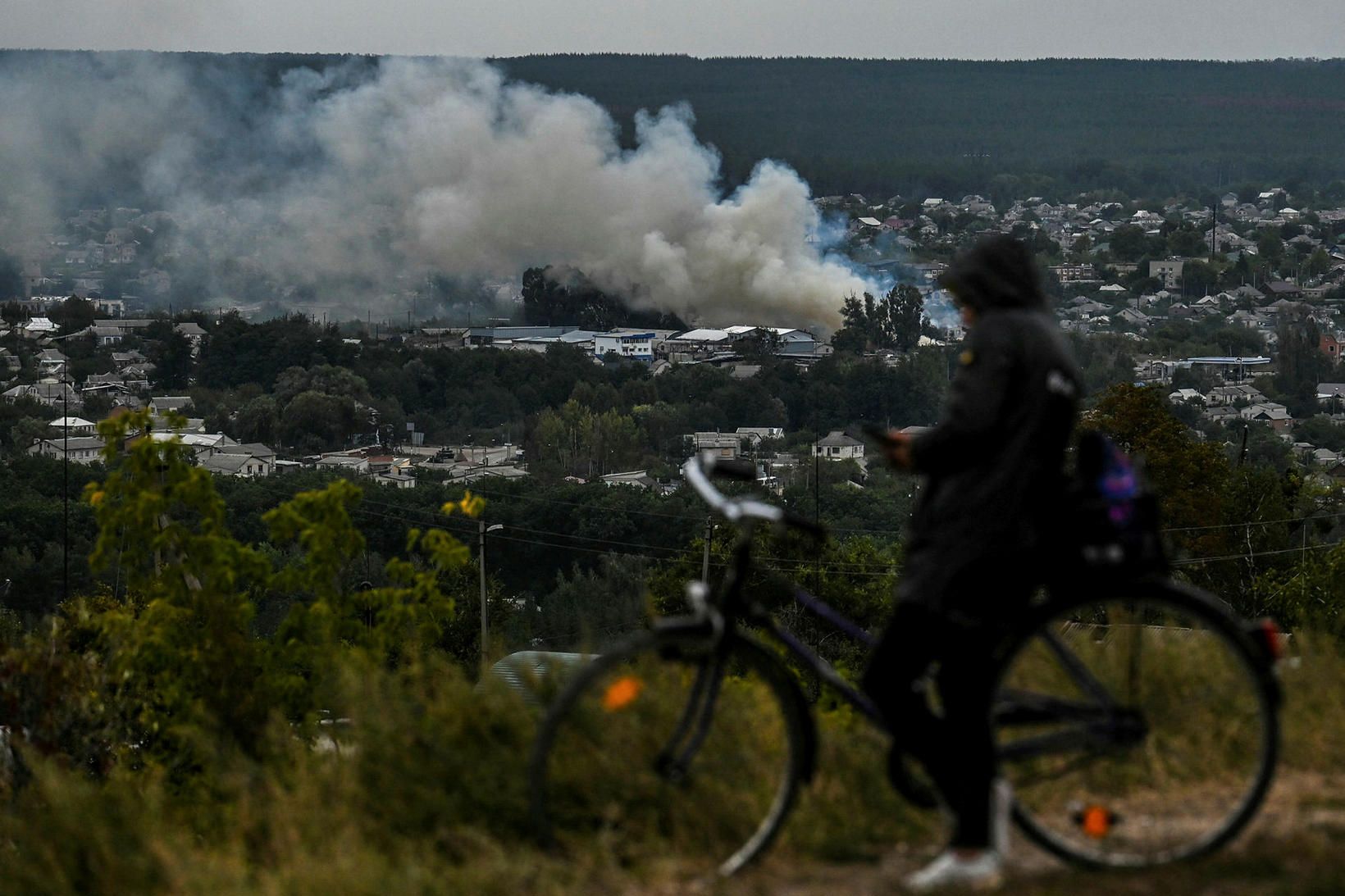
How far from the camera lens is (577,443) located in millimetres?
59875

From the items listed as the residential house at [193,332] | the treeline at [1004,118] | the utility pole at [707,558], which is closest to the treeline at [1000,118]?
the treeline at [1004,118]

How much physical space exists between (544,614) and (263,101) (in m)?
88.1

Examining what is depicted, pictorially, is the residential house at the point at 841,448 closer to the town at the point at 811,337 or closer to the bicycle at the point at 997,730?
the town at the point at 811,337

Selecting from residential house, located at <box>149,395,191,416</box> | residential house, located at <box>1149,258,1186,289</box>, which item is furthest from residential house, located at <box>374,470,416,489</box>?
residential house, located at <box>1149,258,1186,289</box>

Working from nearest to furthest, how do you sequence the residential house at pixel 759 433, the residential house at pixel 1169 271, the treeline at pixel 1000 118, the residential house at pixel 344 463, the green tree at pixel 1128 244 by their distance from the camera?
the residential house at pixel 344 463 → the residential house at pixel 759 433 → the residential house at pixel 1169 271 → the green tree at pixel 1128 244 → the treeline at pixel 1000 118

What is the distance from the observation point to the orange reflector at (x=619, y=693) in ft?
11.4

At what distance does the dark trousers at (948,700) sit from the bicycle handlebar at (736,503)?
243 millimetres

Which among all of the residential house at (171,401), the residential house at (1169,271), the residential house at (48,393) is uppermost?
the residential house at (1169,271)

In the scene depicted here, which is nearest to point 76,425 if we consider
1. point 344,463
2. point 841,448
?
point 344,463

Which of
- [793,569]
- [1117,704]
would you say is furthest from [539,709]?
[793,569]

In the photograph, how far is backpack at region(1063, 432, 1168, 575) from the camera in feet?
10.8

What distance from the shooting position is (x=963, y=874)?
11.0 ft

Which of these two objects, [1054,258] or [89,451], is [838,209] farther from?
[89,451]

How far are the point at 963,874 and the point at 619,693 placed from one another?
687 mm
